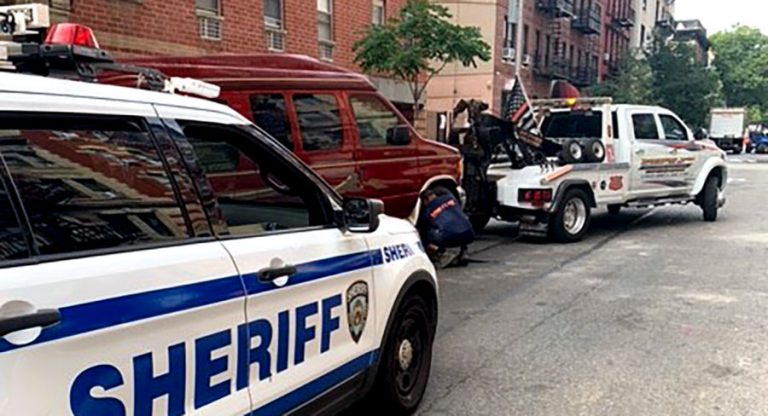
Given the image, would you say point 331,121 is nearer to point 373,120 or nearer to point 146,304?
point 373,120

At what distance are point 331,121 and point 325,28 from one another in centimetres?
1057

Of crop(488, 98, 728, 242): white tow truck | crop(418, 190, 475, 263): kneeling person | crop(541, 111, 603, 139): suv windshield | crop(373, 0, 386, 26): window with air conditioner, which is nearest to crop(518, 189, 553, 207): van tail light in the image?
crop(488, 98, 728, 242): white tow truck

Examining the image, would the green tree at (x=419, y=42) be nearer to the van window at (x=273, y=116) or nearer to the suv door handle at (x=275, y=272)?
the van window at (x=273, y=116)

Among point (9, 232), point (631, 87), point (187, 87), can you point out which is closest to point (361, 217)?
A: point (187, 87)

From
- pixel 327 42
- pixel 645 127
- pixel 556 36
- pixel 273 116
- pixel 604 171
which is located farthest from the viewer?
pixel 556 36

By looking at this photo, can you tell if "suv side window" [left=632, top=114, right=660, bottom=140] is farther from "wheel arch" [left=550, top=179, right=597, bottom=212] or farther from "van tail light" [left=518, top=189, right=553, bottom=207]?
"van tail light" [left=518, top=189, right=553, bottom=207]

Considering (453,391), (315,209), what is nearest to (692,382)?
(453,391)

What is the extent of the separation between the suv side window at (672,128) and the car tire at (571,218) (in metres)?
2.52

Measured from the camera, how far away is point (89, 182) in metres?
2.31

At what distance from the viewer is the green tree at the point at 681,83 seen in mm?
35219

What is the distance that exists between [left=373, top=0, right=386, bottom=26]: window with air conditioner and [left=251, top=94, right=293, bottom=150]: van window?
12896 mm

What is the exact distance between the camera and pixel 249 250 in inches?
104

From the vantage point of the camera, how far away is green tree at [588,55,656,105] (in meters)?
32.5

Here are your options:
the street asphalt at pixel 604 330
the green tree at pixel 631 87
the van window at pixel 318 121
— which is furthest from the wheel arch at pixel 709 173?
the green tree at pixel 631 87
